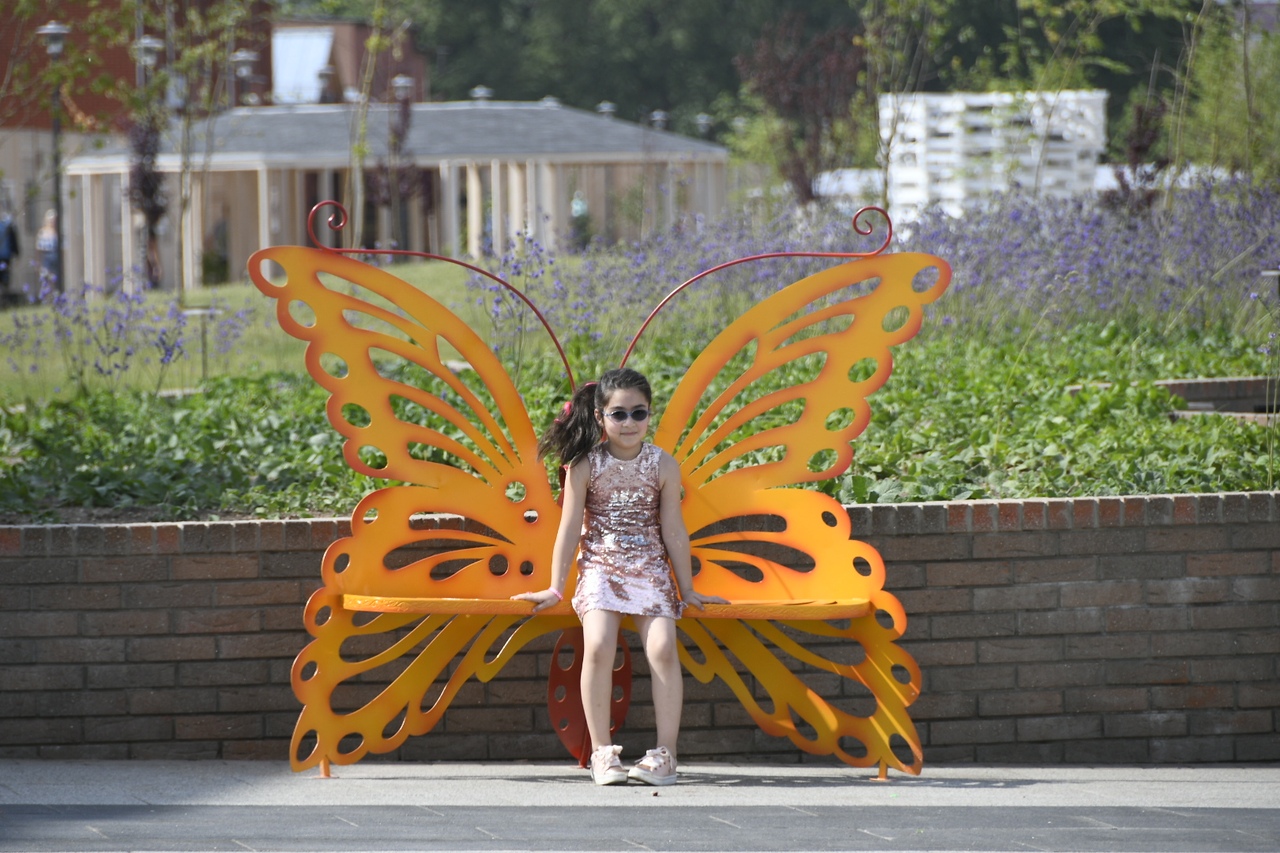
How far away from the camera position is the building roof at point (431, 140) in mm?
29422

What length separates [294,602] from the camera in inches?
196

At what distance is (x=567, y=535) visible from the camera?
471 centimetres

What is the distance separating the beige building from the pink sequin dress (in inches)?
846

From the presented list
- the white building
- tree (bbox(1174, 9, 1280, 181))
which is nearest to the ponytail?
tree (bbox(1174, 9, 1280, 181))

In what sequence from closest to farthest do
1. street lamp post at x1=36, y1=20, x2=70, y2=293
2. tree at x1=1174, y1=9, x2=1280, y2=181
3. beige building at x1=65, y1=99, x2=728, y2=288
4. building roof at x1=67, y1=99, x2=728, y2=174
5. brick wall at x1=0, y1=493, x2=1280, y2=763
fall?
brick wall at x1=0, y1=493, x2=1280, y2=763 < street lamp post at x1=36, y1=20, x2=70, y2=293 < tree at x1=1174, y1=9, x2=1280, y2=181 < beige building at x1=65, y1=99, x2=728, y2=288 < building roof at x1=67, y1=99, x2=728, y2=174

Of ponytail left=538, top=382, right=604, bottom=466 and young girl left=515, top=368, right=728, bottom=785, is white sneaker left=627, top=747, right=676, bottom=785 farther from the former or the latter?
ponytail left=538, top=382, right=604, bottom=466

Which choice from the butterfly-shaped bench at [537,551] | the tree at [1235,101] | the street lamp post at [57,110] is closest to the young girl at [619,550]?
the butterfly-shaped bench at [537,551]

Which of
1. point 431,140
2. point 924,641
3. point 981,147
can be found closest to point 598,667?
point 924,641

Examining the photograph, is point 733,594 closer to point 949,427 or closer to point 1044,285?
point 949,427

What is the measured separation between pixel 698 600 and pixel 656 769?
494 millimetres

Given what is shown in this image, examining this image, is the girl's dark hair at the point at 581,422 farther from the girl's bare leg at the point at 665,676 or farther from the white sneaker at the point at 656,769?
the white sneaker at the point at 656,769

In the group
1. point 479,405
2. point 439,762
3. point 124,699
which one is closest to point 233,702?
point 124,699

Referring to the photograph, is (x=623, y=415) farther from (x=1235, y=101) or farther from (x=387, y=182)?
(x=387, y=182)

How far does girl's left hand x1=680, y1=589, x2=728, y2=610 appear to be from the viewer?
4.68 metres
